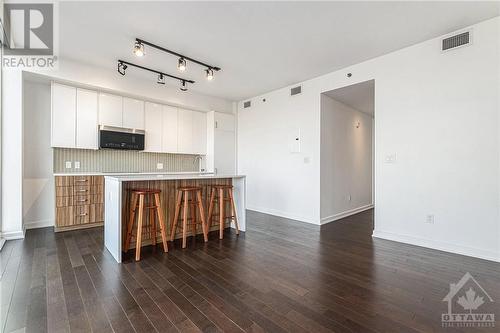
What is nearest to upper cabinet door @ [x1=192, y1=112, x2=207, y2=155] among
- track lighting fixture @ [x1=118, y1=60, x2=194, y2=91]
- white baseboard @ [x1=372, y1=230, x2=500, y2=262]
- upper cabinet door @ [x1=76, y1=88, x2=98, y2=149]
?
track lighting fixture @ [x1=118, y1=60, x2=194, y2=91]

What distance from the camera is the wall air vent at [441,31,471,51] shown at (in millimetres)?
2924

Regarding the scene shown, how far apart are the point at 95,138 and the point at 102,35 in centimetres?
192

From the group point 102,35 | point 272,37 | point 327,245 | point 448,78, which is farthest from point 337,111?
point 102,35

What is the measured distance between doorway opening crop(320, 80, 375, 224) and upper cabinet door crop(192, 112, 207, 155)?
9.67 feet

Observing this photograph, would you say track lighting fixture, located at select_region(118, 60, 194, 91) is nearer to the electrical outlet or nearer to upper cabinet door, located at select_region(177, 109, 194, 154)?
upper cabinet door, located at select_region(177, 109, 194, 154)

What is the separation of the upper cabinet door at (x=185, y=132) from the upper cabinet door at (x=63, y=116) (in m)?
2.00

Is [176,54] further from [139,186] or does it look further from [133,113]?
[139,186]

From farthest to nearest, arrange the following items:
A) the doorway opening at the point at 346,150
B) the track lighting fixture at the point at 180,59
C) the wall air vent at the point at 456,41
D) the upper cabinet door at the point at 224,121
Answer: the upper cabinet door at the point at 224,121, the doorway opening at the point at 346,150, the track lighting fixture at the point at 180,59, the wall air vent at the point at 456,41

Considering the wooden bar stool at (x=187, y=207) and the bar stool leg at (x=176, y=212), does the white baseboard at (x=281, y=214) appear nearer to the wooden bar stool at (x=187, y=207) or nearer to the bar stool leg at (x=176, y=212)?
the wooden bar stool at (x=187, y=207)

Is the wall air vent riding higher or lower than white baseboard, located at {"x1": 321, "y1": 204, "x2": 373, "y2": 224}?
higher

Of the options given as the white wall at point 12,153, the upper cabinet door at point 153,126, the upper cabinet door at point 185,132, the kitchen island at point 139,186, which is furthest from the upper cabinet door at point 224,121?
the white wall at point 12,153

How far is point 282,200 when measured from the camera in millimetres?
5195

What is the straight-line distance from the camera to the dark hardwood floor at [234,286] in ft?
5.48

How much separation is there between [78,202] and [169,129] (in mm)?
2250
